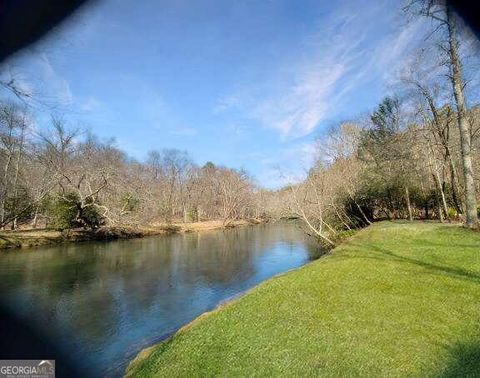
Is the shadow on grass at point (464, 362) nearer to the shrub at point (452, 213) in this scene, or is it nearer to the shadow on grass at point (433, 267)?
the shadow on grass at point (433, 267)

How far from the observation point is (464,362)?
4.84 m

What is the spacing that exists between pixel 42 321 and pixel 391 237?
12674 millimetres

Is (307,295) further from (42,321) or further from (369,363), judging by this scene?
(42,321)

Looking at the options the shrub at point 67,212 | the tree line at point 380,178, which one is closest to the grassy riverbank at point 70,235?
the shrub at point 67,212

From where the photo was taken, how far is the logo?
6.07 m

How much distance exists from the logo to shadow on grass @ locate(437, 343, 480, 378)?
6524mm

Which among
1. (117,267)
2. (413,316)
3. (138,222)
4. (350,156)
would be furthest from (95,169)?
(413,316)

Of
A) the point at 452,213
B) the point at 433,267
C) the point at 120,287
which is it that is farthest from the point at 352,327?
the point at 452,213

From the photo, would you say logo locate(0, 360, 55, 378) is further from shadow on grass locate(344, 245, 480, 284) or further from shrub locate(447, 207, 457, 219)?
shrub locate(447, 207, 457, 219)

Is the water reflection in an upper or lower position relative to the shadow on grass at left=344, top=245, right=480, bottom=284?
lower

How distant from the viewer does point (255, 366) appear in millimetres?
5633

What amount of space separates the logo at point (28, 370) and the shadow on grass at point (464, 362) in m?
6.52

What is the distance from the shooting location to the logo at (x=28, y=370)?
19.9 feet

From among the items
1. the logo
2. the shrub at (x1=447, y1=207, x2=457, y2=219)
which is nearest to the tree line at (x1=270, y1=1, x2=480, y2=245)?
the shrub at (x1=447, y1=207, x2=457, y2=219)
